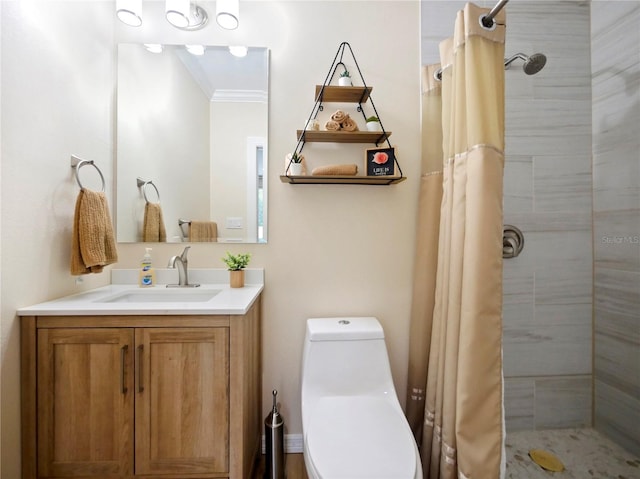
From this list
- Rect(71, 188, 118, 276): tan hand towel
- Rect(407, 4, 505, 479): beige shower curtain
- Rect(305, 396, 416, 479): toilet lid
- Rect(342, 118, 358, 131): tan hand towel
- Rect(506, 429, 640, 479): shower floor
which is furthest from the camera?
Rect(342, 118, 358, 131): tan hand towel

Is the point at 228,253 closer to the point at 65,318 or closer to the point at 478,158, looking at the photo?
the point at 65,318

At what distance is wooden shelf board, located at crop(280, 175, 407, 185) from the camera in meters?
1.37

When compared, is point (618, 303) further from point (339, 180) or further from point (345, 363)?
point (339, 180)

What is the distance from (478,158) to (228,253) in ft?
3.96

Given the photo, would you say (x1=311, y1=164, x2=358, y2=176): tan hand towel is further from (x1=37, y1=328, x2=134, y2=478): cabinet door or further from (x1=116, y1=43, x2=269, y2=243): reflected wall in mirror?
(x1=37, y1=328, x2=134, y2=478): cabinet door

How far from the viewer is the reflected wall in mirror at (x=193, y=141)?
1487 millimetres

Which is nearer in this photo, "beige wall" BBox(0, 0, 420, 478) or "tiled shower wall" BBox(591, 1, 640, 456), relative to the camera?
"tiled shower wall" BBox(591, 1, 640, 456)

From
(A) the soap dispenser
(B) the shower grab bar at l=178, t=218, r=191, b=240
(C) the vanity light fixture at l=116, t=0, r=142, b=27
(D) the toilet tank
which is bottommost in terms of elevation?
(D) the toilet tank

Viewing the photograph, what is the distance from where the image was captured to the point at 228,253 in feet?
4.78

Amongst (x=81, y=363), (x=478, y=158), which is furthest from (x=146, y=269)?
(x=478, y=158)

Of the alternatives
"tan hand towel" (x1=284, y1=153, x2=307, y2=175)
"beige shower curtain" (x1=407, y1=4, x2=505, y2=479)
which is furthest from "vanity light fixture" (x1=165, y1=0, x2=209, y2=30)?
"beige shower curtain" (x1=407, y1=4, x2=505, y2=479)

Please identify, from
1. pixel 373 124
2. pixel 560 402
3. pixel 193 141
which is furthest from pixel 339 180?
pixel 560 402

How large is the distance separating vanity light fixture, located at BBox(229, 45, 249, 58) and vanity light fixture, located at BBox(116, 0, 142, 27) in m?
0.45

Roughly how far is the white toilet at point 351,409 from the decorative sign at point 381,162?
75 cm
